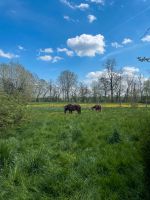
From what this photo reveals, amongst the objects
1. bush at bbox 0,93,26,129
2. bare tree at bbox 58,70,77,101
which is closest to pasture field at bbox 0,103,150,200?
bush at bbox 0,93,26,129

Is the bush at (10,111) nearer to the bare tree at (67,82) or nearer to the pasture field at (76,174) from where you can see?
the pasture field at (76,174)

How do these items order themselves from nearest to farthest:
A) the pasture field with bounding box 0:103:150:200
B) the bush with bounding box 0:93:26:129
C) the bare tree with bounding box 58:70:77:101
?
1. the pasture field with bounding box 0:103:150:200
2. the bush with bounding box 0:93:26:129
3. the bare tree with bounding box 58:70:77:101

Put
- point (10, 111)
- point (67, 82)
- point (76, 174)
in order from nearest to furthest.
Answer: point (76, 174)
point (10, 111)
point (67, 82)

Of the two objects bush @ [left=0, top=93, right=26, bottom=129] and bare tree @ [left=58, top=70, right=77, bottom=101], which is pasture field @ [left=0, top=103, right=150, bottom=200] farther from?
bare tree @ [left=58, top=70, right=77, bottom=101]

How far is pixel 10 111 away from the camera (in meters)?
10.3

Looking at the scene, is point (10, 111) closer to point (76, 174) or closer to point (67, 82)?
point (76, 174)

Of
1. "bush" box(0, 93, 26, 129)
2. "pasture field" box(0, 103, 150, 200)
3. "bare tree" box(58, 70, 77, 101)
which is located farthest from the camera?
"bare tree" box(58, 70, 77, 101)

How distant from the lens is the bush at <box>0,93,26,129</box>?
9.82 metres

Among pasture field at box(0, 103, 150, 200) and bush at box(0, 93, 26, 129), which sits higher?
bush at box(0, 93, 26, 129)

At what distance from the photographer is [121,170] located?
5.70 metres

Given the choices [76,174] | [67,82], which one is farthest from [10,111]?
[67,82]

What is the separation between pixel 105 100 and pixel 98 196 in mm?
77347

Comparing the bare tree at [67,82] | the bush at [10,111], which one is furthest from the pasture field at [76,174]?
the bare tree at [67,82]

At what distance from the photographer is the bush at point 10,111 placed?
32.2 ft
